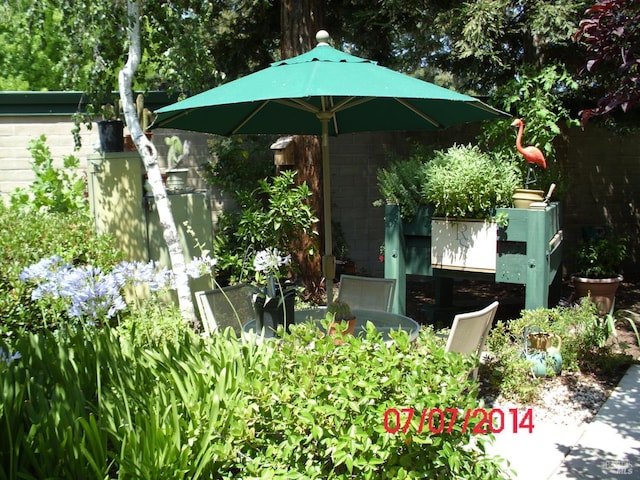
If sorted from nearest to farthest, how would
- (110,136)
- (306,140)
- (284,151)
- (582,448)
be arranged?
(582,448) → (110,136) → (284,151) → (306,140)

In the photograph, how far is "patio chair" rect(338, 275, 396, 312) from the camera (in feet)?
15.8

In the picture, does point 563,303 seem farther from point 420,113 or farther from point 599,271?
point 420,113

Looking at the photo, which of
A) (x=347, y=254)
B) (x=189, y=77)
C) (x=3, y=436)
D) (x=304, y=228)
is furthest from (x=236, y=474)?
(x=347, y=254)

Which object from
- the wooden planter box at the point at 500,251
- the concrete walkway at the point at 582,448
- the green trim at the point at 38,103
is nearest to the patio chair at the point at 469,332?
the concrete walkway at the point at 582,448

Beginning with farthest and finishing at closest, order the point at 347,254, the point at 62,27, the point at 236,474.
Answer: the point at 347,254 → the point at 62,27 → the point at 236,474

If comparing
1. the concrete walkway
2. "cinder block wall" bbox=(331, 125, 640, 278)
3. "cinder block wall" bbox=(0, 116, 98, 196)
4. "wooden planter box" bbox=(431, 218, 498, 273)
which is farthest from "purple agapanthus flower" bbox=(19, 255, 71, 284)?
"cinder block wall" bbox=(331, 125, 640, 278)

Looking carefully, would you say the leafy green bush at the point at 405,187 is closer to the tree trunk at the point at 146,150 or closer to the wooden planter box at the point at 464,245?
the wooden planter box at the point at 464,245

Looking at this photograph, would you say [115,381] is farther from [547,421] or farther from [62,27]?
[62,27]

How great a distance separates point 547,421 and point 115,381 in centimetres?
270

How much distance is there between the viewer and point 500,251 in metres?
5.17

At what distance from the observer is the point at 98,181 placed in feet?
18.9

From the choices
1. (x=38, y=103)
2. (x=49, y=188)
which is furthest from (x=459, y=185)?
(x=38, y=103)

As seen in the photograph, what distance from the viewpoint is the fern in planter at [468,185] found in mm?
5055

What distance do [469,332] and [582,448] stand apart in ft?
3.12
